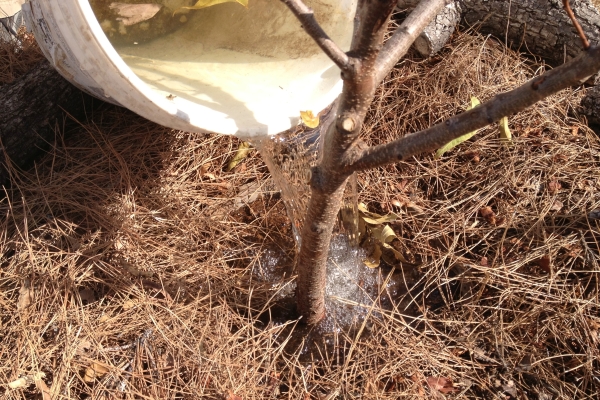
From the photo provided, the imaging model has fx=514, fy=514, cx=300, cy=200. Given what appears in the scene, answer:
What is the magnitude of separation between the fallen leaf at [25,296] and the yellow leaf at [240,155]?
Result: 0.77m

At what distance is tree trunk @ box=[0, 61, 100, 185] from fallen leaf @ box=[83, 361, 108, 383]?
2.55ft

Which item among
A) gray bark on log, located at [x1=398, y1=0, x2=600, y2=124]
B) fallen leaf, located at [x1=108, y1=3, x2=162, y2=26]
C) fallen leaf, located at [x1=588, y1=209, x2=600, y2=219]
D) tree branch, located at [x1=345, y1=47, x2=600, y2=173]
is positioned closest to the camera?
tree branch, located at [x1=345, y1=47, x2=600, y2=173]

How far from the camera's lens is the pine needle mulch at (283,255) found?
1419 mm

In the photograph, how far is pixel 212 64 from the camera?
170 cm

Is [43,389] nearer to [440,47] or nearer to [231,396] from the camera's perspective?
[231,396]

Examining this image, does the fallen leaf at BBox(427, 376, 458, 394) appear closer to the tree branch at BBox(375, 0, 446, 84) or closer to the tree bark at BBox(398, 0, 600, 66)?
the tree branch at BBox(375, 0, 446, 84)

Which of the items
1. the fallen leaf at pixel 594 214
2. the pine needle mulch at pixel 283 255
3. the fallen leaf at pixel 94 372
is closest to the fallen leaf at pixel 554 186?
the pine needle mulch at pixel 283 255

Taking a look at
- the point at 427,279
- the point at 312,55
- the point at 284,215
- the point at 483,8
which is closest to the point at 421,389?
the point at 427,279

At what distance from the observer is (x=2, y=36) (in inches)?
86.4

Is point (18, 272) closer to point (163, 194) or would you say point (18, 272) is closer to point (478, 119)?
point (163, 194)

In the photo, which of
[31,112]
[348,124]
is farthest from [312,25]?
[31,112]

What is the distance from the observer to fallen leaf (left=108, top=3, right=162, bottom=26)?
6.09ft

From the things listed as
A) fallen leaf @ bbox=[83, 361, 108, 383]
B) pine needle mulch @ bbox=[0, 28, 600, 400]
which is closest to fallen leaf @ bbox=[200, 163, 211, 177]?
pine needle mulch @ bbox=[0, 28, 600, 400]

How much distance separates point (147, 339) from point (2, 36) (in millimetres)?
1567
